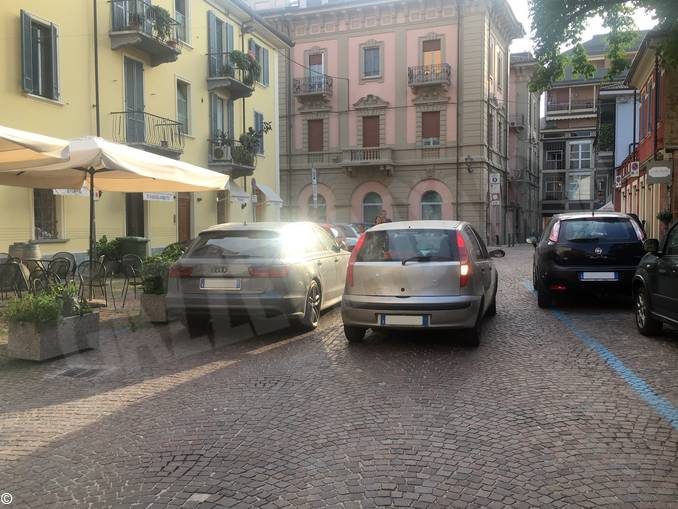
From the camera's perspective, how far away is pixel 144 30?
1841cm

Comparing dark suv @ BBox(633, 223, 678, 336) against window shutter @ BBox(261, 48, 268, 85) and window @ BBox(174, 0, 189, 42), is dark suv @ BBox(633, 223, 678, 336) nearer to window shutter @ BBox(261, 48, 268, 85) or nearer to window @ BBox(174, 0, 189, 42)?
window @ BBox(174, 0, 189, 42)

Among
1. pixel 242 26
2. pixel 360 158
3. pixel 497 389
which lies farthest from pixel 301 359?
pixel 360 158

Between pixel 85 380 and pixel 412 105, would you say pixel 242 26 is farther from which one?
pixel 85 380

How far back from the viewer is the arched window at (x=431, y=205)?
37.5 metres

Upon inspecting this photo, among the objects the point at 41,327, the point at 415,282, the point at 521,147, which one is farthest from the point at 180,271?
the point at 521,147

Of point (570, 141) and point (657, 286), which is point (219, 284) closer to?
point (657, 286)

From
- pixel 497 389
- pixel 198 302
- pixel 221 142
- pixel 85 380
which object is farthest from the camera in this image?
pixel 221 142

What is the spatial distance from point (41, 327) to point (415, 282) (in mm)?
3982

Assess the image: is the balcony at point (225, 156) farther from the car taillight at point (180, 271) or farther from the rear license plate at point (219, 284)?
the rear license plate at point (219, 284)

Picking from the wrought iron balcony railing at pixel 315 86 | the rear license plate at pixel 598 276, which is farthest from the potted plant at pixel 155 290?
the wrought iron balcony railing at pixel 315 86

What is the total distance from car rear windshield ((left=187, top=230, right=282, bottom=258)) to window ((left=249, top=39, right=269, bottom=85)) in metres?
20.5

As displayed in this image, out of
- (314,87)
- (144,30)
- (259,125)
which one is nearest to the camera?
(144,30)

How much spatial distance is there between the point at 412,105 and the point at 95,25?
23458mm

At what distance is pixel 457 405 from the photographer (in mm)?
4930
